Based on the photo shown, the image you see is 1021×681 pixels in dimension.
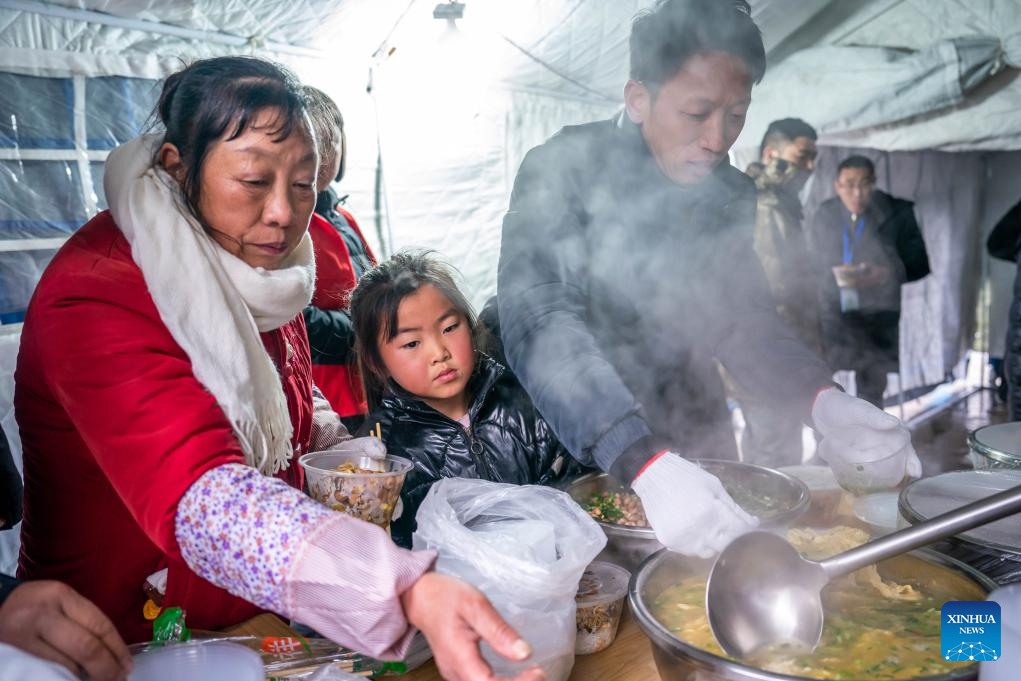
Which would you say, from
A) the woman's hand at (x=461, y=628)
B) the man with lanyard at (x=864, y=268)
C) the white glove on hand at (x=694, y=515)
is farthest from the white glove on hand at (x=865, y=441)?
the woman's hand at (x=461, y=628)

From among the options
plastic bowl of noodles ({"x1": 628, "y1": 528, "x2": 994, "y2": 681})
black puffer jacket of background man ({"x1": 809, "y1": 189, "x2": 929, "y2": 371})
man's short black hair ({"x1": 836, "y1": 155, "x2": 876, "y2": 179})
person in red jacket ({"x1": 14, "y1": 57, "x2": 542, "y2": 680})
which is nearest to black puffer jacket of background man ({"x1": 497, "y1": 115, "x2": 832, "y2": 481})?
plastic bowl of noodles ({"x1": 628, "y1": 528, "x2": 994, "y2": 681})

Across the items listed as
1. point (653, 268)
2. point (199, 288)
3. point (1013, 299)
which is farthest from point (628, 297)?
point (1013, 299)

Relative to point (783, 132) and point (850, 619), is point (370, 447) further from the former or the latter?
point (783, 132)

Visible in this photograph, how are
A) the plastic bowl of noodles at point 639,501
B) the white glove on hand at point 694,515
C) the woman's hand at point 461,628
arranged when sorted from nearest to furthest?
the woman's hand at point 461,628 → the white glove on hand at point 694,515 → the plastic bowl of noodles at point 639,501

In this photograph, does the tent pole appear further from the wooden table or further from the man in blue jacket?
the wooden table

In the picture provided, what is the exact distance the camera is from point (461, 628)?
2.34 ft

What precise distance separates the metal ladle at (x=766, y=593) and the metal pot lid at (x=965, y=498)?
24 centimetres

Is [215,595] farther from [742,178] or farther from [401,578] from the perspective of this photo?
[742,178]

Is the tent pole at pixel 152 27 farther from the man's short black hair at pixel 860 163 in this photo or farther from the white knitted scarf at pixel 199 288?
the man's short black hair at pixel 860 163

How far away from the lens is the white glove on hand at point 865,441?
1.40 m

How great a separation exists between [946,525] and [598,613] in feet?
1.55

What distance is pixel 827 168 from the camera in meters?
2.25

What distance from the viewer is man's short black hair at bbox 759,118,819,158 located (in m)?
1.69

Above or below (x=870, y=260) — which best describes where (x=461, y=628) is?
below
